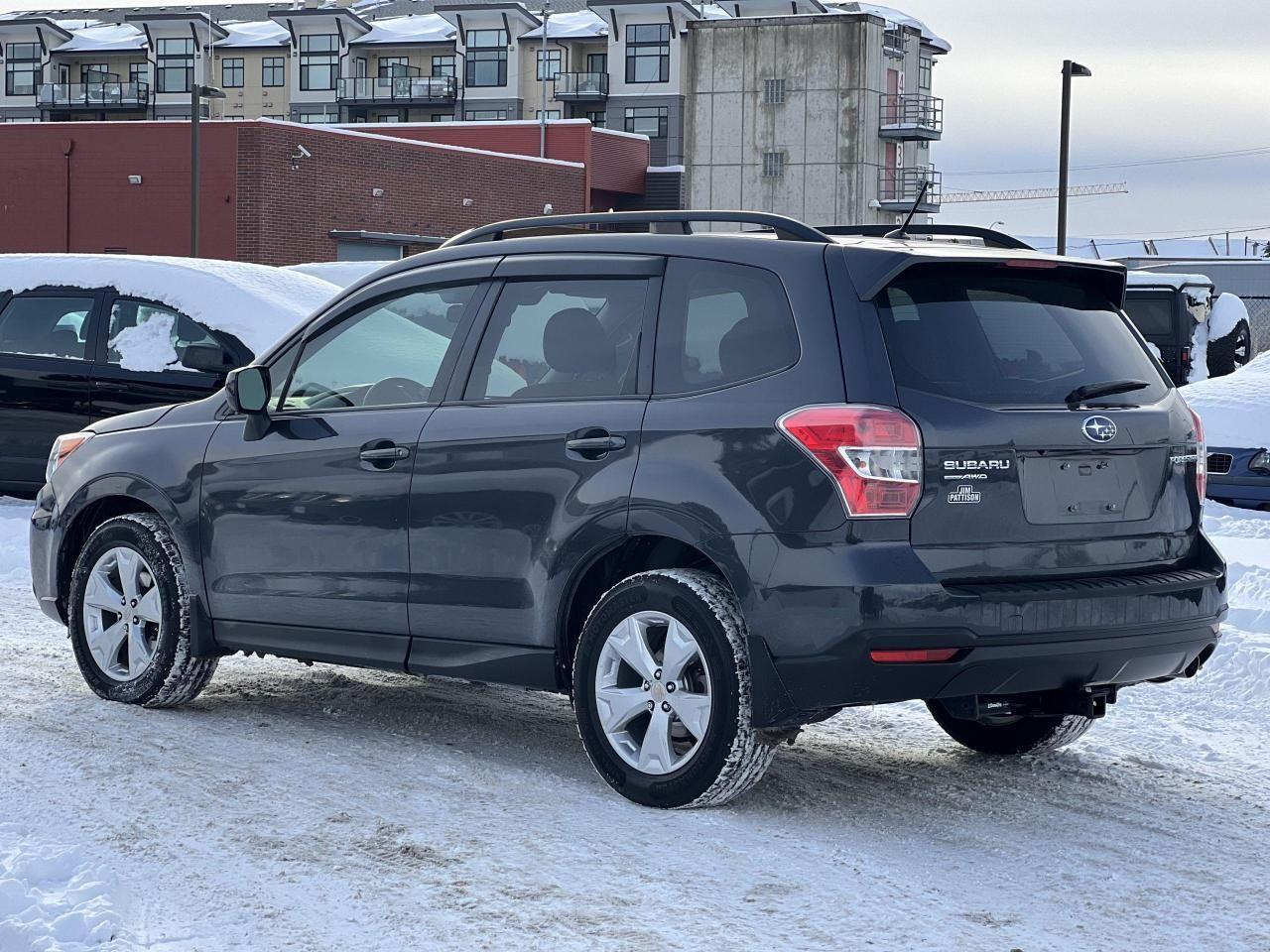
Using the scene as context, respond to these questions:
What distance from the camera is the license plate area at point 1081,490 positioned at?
5215mm

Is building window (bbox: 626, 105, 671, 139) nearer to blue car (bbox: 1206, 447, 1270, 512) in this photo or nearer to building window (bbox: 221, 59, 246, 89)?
building window (bbox: 221, 59, 246, 89)

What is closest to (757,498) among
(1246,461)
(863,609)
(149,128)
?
(863,609)

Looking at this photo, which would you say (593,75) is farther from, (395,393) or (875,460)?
(875,460)

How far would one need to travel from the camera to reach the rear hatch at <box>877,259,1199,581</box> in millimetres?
5094

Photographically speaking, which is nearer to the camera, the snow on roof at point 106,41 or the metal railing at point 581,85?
the metal railing at point 581,85

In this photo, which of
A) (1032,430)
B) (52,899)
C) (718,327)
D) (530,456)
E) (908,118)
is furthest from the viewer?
(908,118)

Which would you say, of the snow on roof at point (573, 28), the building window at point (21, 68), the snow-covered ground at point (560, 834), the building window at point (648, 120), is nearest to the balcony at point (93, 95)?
the building window at point (21, 68)

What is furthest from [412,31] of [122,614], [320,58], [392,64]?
[122,614]

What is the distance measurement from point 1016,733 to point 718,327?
1.94 metres

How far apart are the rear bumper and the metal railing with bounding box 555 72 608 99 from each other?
8997cm

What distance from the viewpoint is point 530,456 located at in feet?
18.9

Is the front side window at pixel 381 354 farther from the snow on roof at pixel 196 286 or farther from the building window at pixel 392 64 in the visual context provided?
the building window at pixel 392 64

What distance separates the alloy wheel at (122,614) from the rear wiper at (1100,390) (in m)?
3.49

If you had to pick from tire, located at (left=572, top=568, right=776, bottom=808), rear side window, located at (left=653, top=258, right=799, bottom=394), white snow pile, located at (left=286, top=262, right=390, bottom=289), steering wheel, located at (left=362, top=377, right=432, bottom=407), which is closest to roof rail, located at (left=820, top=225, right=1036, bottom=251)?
rear side window, located at (left=653, top=258, right=799, bottom=394)
